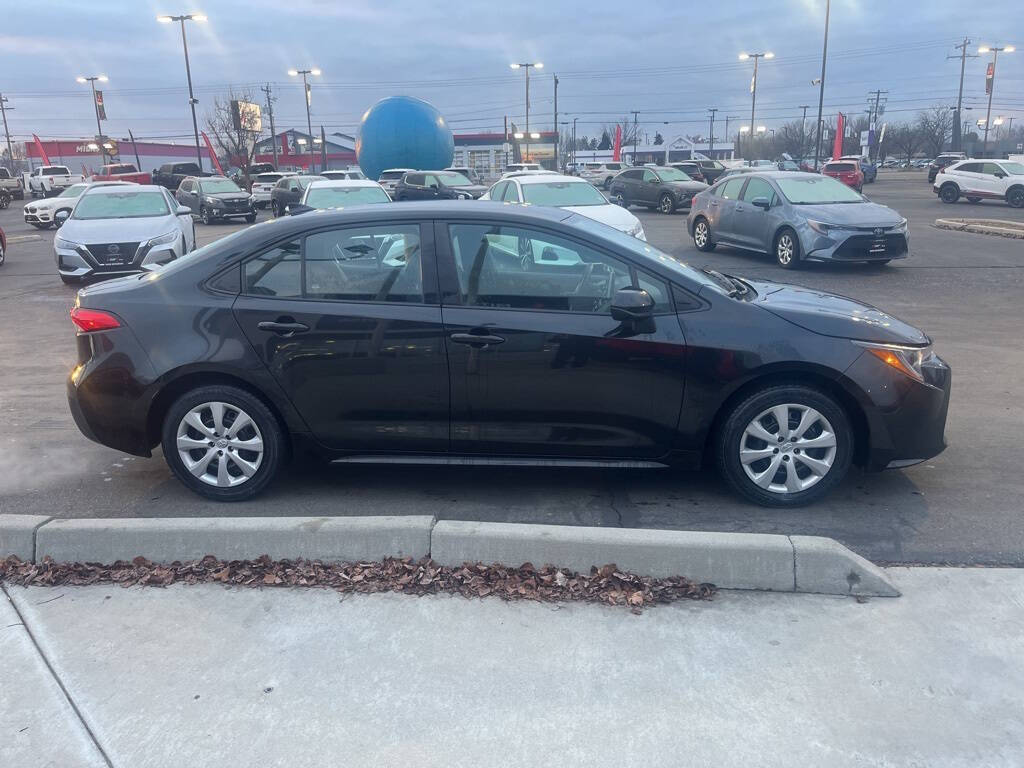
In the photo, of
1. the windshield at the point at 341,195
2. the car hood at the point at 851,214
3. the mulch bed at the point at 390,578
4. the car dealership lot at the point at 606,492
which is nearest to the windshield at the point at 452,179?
the windshield at the point at 341,195

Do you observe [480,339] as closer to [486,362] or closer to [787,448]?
[486,362]

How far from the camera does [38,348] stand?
938cm

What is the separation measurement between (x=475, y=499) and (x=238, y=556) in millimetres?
1376

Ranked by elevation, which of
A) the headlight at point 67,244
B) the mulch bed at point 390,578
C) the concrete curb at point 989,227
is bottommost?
the mulch bed at point 390,578

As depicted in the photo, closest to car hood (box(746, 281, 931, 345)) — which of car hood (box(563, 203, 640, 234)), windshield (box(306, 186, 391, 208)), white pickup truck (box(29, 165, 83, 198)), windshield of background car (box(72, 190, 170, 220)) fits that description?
car hood (box(563, 203, 640, 234))

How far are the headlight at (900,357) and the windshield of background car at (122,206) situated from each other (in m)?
13.1

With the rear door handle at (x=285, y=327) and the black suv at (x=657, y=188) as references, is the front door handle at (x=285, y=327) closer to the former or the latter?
the rear door handle at (x=285, y=327)

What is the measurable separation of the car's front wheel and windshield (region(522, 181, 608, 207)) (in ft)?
9.85

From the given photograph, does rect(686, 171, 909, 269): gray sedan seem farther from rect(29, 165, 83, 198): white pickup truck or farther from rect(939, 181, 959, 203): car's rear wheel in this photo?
rect(29, 165, 83, 198): white pickup truck

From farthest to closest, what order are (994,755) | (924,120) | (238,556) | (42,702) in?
(924,120)
(238,556)
(42,702)
(994,755)

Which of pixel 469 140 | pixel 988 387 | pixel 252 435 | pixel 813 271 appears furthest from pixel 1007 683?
pixel 469 140

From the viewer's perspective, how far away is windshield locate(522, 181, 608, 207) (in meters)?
14.9

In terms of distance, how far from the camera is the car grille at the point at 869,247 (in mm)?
13719

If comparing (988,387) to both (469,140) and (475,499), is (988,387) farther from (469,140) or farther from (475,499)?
(469,140)
